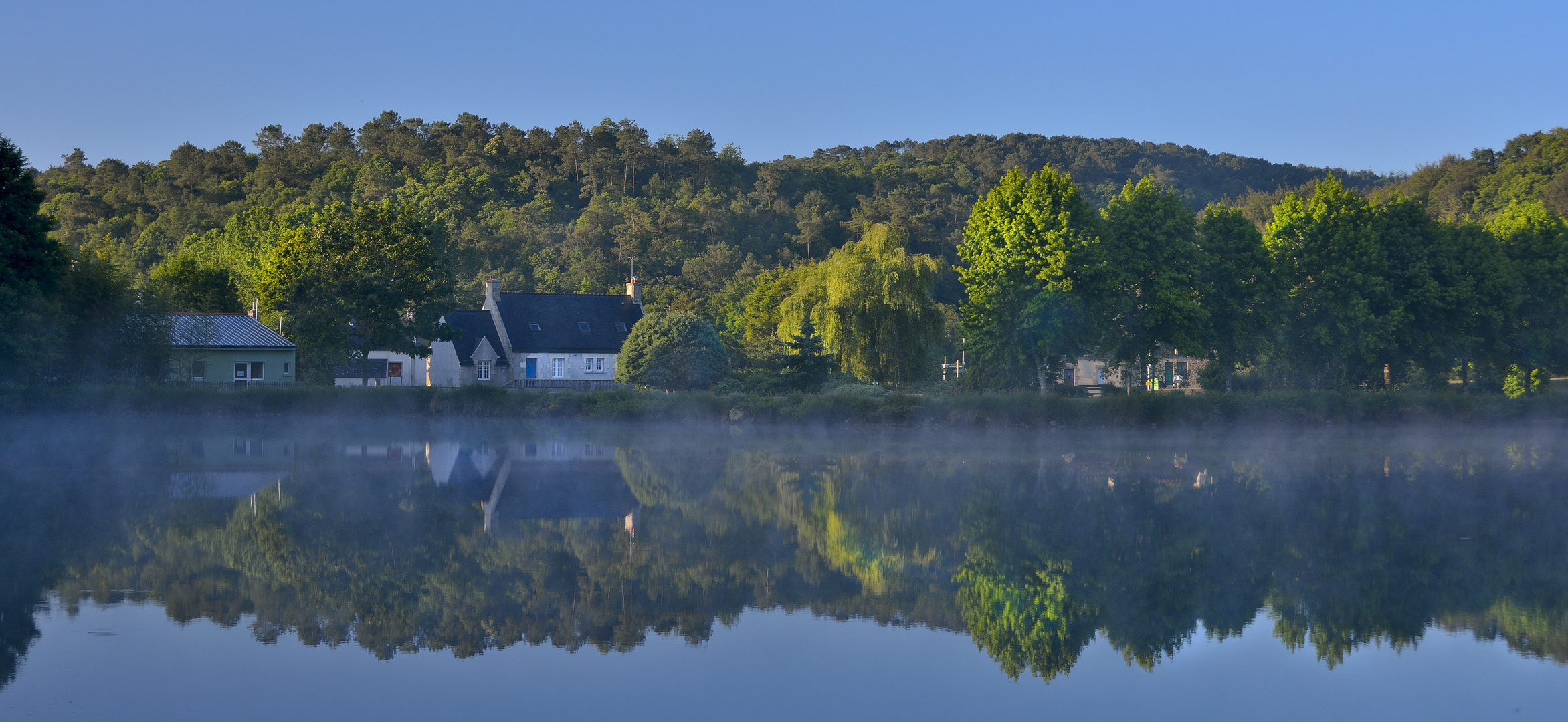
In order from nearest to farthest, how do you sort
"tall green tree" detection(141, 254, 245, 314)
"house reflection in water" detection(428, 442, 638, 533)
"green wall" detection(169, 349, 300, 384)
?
1. "house reflection in water" detection(428, 442, 638, 533)
2. "green wall" detection(169, 349, 300, 384)
3. "tall green tree" detection(141, 254, 245, 314)

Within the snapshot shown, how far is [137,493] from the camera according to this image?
1599 cm

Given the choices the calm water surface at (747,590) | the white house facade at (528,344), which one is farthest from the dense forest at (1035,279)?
the calm water surface at (747,590)

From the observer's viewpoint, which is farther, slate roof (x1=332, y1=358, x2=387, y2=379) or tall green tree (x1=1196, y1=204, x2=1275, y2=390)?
slate roof (x1=332, y1=358, x2=387, y2=379)

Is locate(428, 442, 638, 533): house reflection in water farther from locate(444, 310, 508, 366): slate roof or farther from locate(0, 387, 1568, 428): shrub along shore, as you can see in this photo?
locate(444, 310, 508, 366): slate roof

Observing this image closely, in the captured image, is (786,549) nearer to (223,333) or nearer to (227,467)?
(227,467)

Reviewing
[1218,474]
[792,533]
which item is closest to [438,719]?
[792,533]

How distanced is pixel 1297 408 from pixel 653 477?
22709 millimetres

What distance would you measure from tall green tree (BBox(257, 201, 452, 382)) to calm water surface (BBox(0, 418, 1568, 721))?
21.0m

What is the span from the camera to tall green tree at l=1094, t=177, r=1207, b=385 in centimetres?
3819

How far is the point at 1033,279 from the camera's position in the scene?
38906 mm

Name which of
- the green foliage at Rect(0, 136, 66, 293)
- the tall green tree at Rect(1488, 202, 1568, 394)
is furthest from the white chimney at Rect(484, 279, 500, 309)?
the tall green tree at Rect(1488, 202, 1568, 394)

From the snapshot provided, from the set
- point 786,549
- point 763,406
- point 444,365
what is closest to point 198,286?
point 444,365

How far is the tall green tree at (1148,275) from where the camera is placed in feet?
125

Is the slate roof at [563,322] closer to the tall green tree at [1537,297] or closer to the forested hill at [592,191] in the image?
the forested hill at [592,191]
